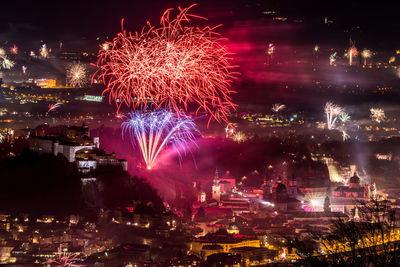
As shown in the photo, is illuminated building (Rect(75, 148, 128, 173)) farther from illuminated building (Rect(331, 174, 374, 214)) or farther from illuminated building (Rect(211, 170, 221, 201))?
illuminated building (Rect(331, 174, 374, 214))

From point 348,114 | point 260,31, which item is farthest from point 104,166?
point 348,114

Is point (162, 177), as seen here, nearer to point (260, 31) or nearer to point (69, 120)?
point (69, 120)

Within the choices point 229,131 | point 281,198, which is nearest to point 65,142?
point 281,198

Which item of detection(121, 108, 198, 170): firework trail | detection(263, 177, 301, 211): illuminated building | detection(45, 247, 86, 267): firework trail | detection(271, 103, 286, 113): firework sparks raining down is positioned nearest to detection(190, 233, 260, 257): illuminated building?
detection(45, 247, 86, 267): firework trail

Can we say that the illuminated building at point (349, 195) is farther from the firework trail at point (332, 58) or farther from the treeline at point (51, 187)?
the treeline at point (51, 187)

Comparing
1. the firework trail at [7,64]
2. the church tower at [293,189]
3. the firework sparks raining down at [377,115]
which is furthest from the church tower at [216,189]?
the firework sparks raining down at [377,115]
